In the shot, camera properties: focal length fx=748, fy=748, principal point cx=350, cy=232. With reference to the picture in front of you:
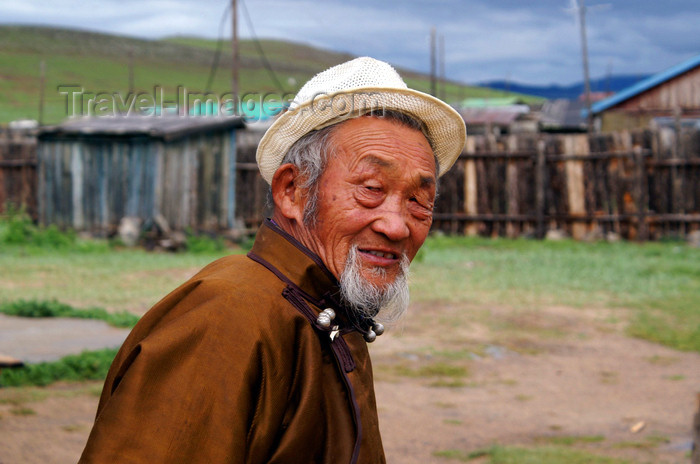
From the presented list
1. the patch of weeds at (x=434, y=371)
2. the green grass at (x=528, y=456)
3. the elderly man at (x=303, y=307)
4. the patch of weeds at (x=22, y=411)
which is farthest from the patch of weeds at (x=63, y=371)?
the elderly man at (x=303, y=307)

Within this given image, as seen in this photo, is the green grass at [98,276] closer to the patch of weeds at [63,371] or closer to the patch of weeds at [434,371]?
the patch of weeds at [63,371]

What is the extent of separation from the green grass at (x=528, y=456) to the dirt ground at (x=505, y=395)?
4.1 inches

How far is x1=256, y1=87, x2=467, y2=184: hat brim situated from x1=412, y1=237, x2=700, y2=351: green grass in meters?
6.05

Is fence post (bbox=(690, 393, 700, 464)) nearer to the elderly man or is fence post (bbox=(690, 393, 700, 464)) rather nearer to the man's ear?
the elderly man

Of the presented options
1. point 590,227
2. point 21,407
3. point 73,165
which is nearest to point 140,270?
point 73,165

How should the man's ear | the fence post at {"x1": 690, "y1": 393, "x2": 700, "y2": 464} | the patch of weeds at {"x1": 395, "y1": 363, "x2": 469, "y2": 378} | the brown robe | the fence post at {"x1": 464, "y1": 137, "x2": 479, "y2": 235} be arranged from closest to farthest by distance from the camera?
1. the brown robe
2. the man's ear
3. the fence post at {"x1": 690, "y1": 393, "x2": 700, "y2": 464}
4. the patch of weeds at {"x1": 395, "y1": 363, "x2": 469, "y2": 378}
5. the fence post at {"x1": 464, "y1": 137, "x2": 479, "y2": 235}

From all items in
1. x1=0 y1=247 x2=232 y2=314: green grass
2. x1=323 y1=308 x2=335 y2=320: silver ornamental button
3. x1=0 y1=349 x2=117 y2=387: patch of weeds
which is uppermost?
x1=323 y1=308 x2=335 y2=320: silver ornamental button

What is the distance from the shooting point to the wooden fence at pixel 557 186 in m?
13.9

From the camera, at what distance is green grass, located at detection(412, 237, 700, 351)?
820cm

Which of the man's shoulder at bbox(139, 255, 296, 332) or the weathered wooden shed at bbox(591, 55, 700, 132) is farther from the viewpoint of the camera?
the weathered wooden shed at bbox(591, 55, 700, 132)

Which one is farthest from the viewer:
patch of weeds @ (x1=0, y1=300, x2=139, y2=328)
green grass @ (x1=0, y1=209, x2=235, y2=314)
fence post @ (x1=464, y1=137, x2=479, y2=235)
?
fence post @ (x1=464, y1=137, x2=479, y2=235)

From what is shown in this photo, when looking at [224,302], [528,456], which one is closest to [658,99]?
[528,456]

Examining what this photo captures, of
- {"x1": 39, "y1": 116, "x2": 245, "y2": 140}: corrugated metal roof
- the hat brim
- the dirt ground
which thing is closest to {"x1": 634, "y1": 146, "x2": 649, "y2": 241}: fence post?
the dirt ground

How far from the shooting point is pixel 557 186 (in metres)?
14.5
